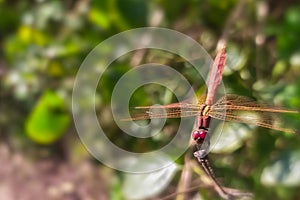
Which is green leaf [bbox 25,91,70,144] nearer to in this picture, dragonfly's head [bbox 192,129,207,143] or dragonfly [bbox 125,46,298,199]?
dragonfly [bbox 125,46,298,199]

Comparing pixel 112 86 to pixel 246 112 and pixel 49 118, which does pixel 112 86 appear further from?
pixel 246 112

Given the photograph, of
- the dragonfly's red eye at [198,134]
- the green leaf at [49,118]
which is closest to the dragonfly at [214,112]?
the dragonfly's red eye at [198,134]

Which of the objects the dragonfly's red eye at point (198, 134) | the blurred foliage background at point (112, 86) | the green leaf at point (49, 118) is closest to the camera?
the dragonfly's red eye at point (198, 134)

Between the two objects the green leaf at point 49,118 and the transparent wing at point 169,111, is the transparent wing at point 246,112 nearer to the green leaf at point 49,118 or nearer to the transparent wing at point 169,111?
the transparent wing at point 169,111

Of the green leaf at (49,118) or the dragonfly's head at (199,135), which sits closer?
the dragonfly's head at (199,135)

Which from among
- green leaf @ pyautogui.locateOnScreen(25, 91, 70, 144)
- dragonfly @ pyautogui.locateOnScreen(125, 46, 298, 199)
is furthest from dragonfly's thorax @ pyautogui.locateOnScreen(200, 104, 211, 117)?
green leaf @ pyautogui.locateOnScreen(25, 91, 70, 144)

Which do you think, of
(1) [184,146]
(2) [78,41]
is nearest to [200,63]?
(1) [184,146]

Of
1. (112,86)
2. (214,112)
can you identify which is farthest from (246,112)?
(112,86)
